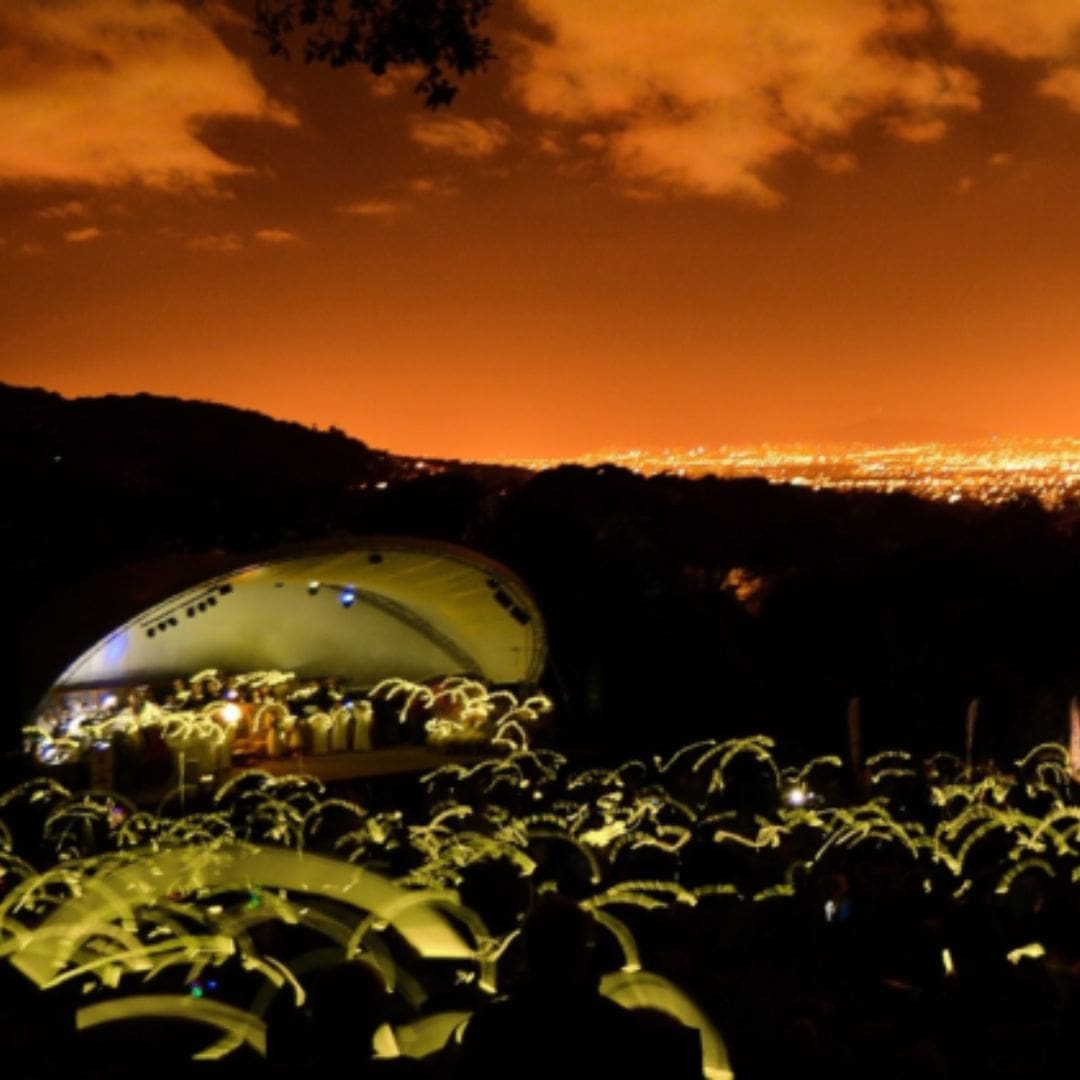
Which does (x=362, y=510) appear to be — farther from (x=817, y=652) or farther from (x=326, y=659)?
(x=817, y=652)

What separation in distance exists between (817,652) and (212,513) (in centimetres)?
2581

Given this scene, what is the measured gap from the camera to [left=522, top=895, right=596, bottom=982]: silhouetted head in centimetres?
288

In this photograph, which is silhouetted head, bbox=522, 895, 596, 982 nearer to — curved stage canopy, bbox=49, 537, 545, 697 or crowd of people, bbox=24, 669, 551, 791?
crowd of people, bbox=24, 669, 551, 791

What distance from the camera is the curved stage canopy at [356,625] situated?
20.6 m

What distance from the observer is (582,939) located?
2.91 metres

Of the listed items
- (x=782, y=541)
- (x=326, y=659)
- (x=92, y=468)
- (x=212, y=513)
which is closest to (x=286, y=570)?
(x=326, y=659)

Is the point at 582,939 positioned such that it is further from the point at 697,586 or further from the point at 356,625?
the point at 697,586

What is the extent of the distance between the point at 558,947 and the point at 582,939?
0.06 metres

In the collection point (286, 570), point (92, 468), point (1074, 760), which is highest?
point (92, 468)

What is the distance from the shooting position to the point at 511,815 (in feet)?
36.9

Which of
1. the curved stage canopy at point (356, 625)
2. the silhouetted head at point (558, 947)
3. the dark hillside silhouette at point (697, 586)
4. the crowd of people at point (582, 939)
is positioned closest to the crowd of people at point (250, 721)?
the curved stage canopy at point (356, 625)

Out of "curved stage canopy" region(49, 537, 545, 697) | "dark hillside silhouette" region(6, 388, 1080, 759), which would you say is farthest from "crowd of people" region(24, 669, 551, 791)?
"dark hillside silhouette" region(6, 388, 1080, 759)

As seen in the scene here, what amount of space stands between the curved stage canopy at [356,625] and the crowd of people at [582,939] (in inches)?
346

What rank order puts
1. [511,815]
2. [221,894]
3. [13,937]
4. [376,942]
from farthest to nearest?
[511,815] < [221,894] < [13,937] < [376,942]
